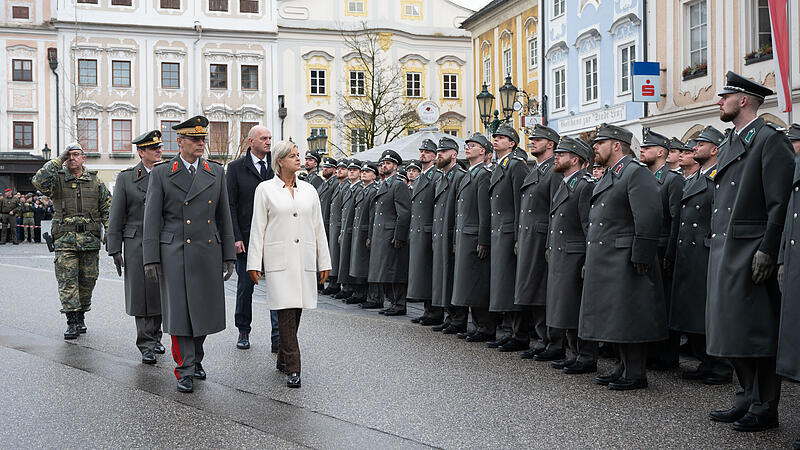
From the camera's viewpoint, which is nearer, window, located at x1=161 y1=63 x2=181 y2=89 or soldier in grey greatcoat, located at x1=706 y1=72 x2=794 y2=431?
soldier in grey greatcoat, located at x1=706 y1=72 x2=794 y2=431

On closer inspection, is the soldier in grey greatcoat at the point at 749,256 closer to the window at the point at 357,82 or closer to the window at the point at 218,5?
the window at the point at 357,82

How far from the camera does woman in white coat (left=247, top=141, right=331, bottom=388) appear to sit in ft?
24.9

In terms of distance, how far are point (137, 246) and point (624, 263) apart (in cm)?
463

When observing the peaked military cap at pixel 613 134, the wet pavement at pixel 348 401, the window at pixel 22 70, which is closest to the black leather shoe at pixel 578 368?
the wet pavement at pixel 348 401

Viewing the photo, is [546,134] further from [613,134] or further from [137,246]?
[137,246]

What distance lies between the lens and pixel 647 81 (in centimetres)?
2369

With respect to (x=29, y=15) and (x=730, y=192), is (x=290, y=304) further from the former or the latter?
(x=29, y=15)

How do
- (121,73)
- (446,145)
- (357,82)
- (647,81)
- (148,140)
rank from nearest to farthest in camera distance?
(148,140) → (446,145) → (647,81) → (121,73) → (357,82)

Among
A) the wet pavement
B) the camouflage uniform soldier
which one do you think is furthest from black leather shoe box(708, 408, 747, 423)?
the camouflage uniform soldier

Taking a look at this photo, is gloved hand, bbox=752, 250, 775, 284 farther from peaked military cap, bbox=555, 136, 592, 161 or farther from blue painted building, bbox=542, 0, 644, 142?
blue painted building, bbox=542, 0, 644, 142

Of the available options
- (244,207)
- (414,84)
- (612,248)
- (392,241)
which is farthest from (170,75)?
(612,248)

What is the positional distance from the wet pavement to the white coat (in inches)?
30.5

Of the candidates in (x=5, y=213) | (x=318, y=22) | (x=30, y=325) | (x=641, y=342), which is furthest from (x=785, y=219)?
(x=318, y=22)

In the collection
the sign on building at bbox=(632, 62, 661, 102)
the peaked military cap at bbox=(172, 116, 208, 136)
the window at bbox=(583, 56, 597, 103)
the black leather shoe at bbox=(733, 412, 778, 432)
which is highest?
the window at bbox=(583, 56, 597, 103)
